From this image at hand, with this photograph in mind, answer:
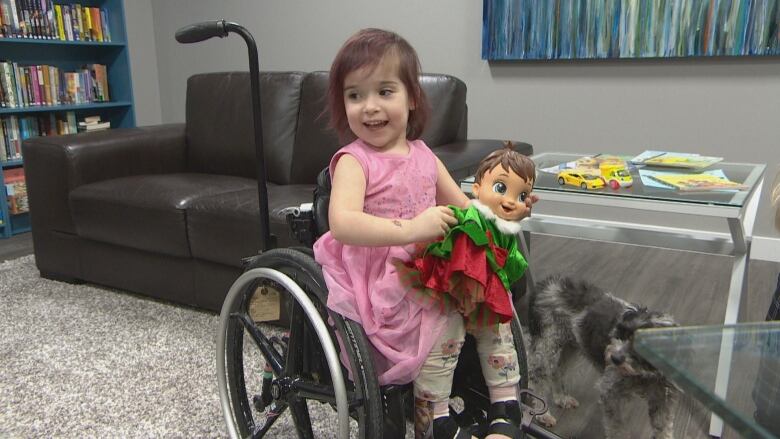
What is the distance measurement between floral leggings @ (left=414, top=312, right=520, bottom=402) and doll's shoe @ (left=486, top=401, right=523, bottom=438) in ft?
0.11

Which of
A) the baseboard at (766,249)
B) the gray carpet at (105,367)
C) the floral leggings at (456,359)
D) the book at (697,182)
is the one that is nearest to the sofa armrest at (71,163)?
the gray carpet at (105,367)

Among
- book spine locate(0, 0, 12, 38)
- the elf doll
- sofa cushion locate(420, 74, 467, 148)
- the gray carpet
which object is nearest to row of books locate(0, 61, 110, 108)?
book spine locate(0, 0, 12, 38)

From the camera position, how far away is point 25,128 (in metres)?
3.61

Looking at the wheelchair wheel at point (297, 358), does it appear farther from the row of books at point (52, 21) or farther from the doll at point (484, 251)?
the row of books at point (52, 21)

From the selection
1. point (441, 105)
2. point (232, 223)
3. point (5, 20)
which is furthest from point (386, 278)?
point (5, 20)

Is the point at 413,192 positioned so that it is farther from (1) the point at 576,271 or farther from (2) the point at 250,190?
(1) the point at 576,271

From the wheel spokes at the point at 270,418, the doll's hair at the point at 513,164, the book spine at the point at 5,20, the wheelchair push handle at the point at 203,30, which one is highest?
the book spine at the point at 5,20

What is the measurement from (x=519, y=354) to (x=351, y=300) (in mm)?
357

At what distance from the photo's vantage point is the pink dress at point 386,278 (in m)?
1.00

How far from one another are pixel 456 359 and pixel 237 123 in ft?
6.33

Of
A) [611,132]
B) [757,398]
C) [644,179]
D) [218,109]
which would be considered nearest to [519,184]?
[757,398]

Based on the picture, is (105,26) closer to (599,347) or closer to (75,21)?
(75,21)

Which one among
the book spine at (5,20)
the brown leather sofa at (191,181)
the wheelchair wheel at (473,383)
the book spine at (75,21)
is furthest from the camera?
the book spine at (75,21)

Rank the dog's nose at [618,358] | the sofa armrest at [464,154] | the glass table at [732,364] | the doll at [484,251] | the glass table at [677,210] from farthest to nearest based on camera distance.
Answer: the sofa armrest at [464,154]
the glass table at [677,210]
the dog's nose at [618,358]
the doll at [484,251]
the glass table at [732,364]
